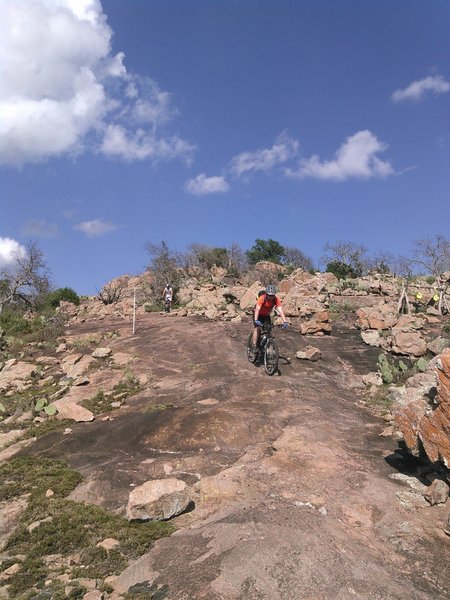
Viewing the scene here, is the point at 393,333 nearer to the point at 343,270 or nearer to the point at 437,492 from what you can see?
the point at 437,492

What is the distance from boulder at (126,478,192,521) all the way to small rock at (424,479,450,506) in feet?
9.23

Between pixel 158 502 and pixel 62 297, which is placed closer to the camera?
pixel 158 502

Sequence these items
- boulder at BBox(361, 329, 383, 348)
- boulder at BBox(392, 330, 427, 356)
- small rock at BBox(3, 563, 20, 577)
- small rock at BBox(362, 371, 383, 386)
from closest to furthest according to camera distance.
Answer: small rock at BBox(3, 563, 20, 577) < small rock at BBox(362, 371, 383, 386) < boulder at BBox(392, 330, 427, 356) < boulder at BBox(361, 329, 383, 348)

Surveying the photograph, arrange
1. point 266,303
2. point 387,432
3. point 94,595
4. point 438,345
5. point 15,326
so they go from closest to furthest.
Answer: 1. point 94,595
2. point 387,432
3. point 266,303
4. point 438,345
5. point 15,326

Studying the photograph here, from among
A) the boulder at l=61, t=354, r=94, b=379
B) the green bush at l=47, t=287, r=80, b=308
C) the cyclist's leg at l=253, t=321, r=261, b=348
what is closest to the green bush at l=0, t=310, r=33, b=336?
the boulder at l=61, t=354, r=94, b=379

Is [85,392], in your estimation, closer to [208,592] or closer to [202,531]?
[202,531]

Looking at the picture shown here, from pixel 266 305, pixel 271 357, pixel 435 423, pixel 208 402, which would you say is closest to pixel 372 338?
pixel 271 357

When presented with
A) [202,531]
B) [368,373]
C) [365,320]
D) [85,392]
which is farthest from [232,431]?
[365,320]

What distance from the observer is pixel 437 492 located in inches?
203

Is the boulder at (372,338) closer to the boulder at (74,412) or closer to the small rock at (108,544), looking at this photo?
the boulder at (74,412)

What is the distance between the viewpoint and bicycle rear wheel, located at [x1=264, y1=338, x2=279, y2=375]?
10.5 metres

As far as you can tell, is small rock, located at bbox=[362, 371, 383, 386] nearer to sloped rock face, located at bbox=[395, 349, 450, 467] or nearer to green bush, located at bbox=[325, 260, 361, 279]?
sloped rock face, located at bbox=[395, 349, 450, 467]

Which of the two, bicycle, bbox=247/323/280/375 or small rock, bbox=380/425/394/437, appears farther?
bicycle, bbox=247/323/280/375

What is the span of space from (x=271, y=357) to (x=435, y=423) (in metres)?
5.33
